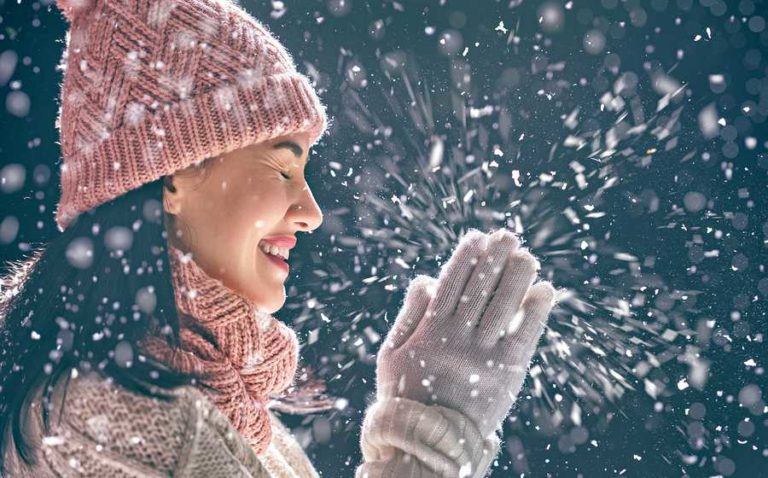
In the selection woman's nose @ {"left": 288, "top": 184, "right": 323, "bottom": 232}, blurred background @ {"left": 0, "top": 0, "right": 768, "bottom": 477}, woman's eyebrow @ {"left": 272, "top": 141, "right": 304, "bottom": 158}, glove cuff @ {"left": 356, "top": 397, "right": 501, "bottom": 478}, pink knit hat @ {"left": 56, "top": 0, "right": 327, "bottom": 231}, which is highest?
pink knit hat @ {"left": 56, "top": 0, "right": 327, "bottom": 231}

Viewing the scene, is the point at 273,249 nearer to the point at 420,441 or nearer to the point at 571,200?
the point at 420,441

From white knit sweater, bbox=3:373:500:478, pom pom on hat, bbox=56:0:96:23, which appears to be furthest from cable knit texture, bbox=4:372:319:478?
pom pom on hat, bbox=56:0:96:23

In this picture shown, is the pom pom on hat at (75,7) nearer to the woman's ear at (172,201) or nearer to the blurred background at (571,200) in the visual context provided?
the woman's ear at (172,201)

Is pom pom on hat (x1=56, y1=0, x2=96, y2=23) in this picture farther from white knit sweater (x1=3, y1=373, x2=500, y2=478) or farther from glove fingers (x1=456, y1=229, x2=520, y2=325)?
glove fingers (x1=456, y1=229, x2=520, y2=325)

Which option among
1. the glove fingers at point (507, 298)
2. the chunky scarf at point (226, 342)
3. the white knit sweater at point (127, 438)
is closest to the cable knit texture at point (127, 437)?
the white knit sweater at point (127, 438)

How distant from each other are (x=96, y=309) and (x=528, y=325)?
0.62m

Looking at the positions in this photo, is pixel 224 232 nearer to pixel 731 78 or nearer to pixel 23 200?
pixel 23 200

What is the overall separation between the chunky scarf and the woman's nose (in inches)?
5.4

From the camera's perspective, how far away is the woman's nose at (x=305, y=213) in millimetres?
1209

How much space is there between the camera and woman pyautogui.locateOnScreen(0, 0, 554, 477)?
0.98 m

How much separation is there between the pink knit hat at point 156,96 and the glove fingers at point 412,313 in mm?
322

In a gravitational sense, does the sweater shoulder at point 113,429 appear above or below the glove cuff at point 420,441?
above

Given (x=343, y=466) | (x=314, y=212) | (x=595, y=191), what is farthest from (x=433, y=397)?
(x=595, y=191)

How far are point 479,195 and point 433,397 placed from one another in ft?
3.90
